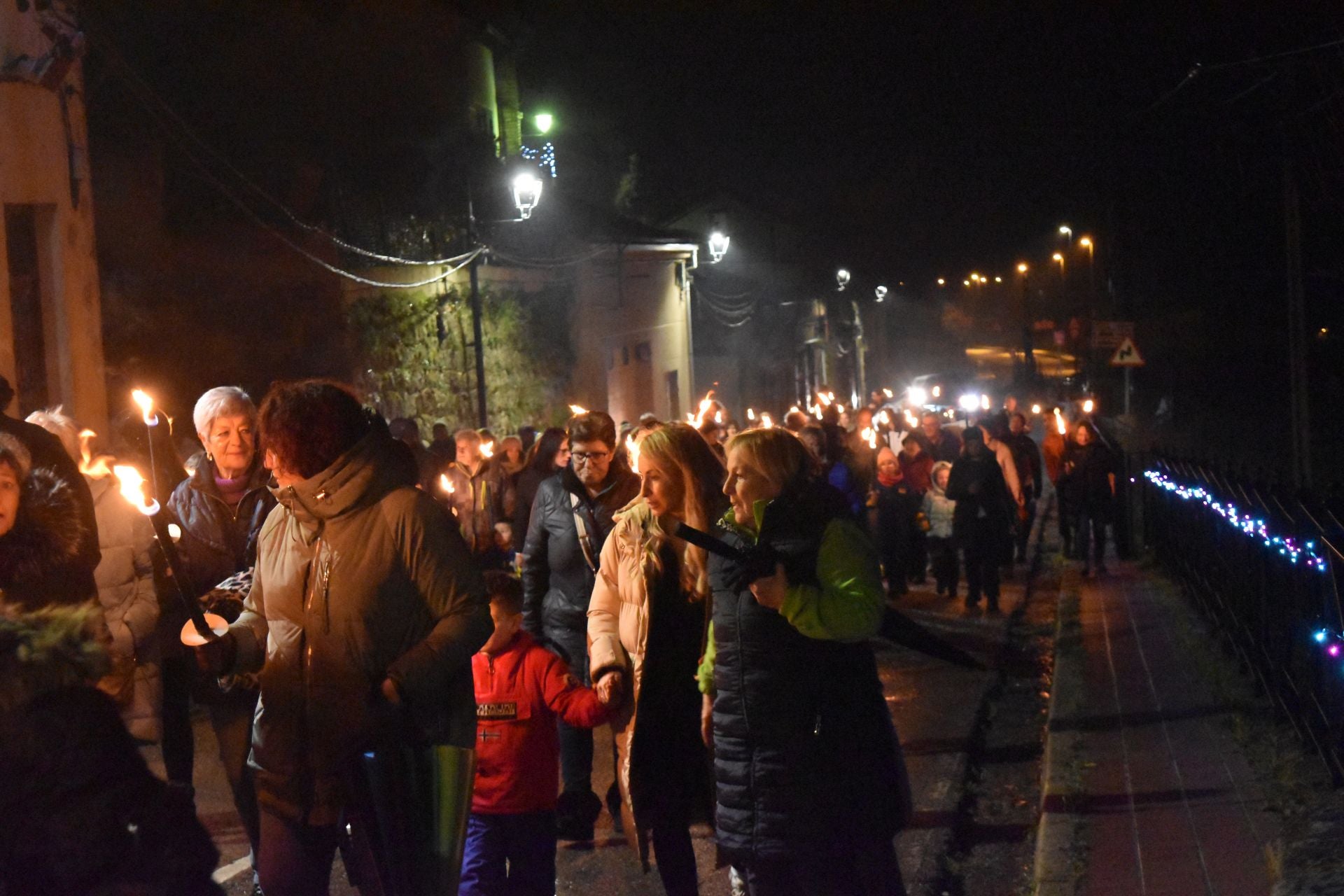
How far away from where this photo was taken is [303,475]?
3959 mm

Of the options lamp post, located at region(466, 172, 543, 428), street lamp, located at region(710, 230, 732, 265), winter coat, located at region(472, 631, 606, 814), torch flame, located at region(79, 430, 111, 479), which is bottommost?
winter coat, located at region(472, 631, 606, 814)

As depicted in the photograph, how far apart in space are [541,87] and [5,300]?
68.9 ft

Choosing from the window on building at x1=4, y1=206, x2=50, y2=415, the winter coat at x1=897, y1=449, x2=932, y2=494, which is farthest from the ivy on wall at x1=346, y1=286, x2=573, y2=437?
the winter coat at x1=897, y1=449, x2=932, y2=494

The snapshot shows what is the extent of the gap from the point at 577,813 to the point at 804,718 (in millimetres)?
2522

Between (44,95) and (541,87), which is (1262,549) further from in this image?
(541,87)

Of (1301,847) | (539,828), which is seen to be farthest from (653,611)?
(1301,847)

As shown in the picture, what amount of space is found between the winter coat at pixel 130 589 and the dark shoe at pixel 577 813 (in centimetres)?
181

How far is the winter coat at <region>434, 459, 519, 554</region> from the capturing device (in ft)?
40.2

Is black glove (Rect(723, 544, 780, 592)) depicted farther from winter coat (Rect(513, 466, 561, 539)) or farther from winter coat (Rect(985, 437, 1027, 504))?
winter coat (Rect(985, 437, 1027, 504))

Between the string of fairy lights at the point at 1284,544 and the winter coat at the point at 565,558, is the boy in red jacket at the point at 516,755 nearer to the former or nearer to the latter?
the winter coat at the point at 565,558

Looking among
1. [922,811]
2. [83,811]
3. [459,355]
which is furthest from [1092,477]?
[83,811]

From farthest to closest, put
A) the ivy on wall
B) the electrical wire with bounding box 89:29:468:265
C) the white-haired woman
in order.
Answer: the ivy on wall, the electrical wire with bounding box 89:29:468:265, the white-haired woman

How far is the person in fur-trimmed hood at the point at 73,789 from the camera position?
105 inches

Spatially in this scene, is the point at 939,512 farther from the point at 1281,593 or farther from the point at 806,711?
the point at 806,711
